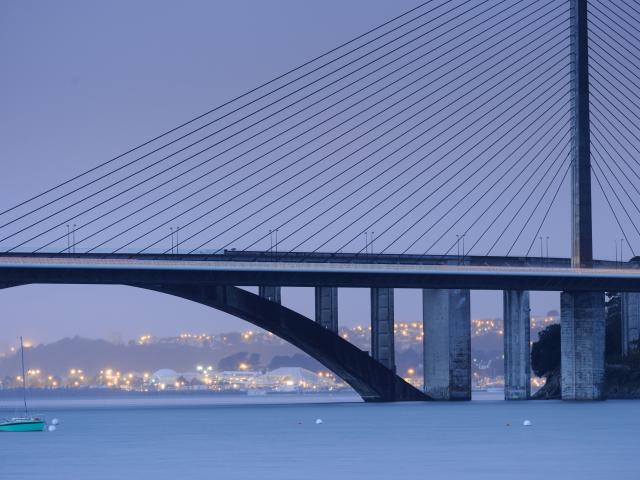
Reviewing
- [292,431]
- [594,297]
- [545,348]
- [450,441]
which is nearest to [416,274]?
[594,297]

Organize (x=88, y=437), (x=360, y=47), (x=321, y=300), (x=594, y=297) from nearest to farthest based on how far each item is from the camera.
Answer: (x=88, y=437) → (x=360, y=47) → (x=594, y=297) → (x=321, y=300)

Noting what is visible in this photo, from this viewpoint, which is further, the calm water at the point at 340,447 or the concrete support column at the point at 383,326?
the concrete support column at the point at 383,326

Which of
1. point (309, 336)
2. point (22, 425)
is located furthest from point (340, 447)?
point (309, 336)

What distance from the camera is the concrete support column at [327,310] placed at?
353 ft

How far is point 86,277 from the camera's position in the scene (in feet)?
283

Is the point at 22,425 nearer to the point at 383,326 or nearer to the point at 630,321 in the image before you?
the point at 383,326

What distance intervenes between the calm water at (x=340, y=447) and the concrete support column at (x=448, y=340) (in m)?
19.4

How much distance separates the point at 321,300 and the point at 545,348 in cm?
4206

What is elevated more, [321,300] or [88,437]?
[321,300]

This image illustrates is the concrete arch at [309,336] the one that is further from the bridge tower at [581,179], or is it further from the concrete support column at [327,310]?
the bridge tower at [581,179]

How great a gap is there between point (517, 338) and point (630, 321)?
18.8 m

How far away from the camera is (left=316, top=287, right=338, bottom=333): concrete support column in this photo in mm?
107625

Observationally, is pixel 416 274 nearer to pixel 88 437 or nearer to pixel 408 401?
pixel 408 401

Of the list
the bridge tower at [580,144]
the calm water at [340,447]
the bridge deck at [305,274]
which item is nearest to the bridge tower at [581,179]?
the bridge tower at [580,144]
